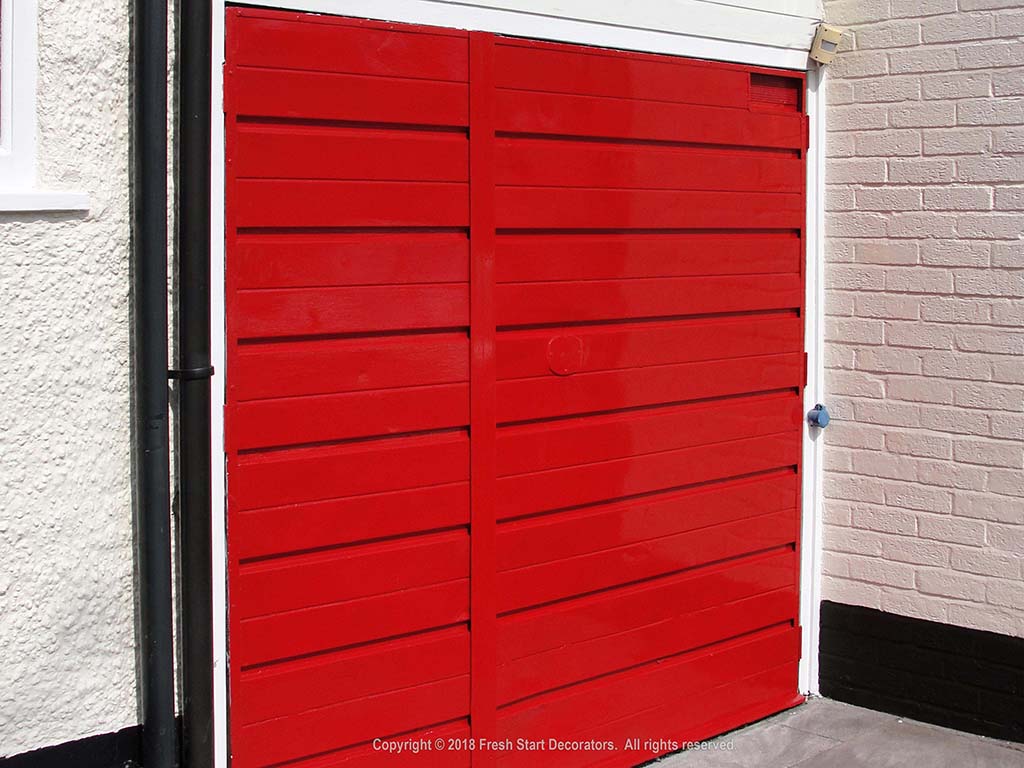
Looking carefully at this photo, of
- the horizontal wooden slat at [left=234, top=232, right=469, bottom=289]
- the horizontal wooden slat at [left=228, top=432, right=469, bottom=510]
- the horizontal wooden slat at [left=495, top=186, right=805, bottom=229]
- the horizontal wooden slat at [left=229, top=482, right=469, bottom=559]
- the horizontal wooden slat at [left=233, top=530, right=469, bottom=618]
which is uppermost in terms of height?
the horizontal wooden slat at [left=495, top=186, right=805, bottom=229]

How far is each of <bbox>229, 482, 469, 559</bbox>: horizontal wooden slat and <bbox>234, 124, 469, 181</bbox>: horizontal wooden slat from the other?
3.20ft

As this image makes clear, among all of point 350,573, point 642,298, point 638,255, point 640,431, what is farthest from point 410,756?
point 638,255

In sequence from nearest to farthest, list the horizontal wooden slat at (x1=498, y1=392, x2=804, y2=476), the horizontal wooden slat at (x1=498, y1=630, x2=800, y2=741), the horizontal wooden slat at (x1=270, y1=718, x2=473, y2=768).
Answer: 1. the horizontal wooden slat at (x1=270, y1=718, x2=473, y2=768)
2. the horizontal wooden slat at (x1=498, y1=392, x2=804, y2=476)
3. the horizontal wooden slat at (x1=498, y1=630, x2=800, y2=741)

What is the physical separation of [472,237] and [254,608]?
1331 millimetres

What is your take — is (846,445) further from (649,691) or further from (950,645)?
(649,691)

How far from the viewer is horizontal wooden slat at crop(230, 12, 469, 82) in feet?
12.1

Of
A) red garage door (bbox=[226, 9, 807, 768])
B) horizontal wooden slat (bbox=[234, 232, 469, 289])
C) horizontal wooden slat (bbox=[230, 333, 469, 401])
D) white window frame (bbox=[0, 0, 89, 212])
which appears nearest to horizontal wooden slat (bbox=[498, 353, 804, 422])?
red garage door (bbox=[226, 9, 807, 768])

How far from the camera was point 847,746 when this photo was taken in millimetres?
4965

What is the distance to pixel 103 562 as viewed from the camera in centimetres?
347

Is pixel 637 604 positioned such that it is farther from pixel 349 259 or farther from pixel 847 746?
pixel 349 259

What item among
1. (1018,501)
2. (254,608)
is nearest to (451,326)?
(254,608)

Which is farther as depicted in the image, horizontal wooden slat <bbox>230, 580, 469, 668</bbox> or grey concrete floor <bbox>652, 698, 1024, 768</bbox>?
grey concrete floor <bbox>652, 698, 1024, 768</bbox>

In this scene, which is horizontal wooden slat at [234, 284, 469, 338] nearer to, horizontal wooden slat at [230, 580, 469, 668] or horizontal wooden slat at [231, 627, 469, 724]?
horizontal wooden slat at [230, 580, 469, 668]

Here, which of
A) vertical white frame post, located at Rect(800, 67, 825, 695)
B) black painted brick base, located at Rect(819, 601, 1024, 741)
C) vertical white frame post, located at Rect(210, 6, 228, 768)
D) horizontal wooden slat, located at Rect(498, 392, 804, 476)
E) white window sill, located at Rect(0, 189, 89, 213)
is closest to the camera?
white window sill, located at Rect(0, 189, 89, 213)
